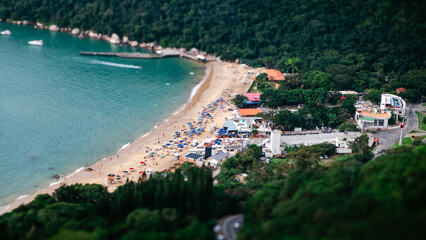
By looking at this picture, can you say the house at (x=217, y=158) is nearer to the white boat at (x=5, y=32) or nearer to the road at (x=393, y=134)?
the road at (x=393, y=134)

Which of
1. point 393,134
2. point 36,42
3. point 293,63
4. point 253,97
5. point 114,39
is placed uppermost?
point 114,39

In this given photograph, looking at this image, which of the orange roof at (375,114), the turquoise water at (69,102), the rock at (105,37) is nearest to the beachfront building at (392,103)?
the orange roof at (375,114)

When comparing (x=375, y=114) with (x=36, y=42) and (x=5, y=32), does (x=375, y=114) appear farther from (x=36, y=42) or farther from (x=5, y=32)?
(x=5, y=32)

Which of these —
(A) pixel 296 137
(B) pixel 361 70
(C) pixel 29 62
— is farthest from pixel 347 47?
(C) pixel 29 62

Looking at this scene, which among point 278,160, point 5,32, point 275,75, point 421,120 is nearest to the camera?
point 278,160

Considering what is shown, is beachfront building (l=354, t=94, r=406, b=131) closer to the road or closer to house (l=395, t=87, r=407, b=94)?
the road

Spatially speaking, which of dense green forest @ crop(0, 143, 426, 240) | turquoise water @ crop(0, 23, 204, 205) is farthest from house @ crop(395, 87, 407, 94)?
turquoise water @ crop(0, 23, 204, 205)

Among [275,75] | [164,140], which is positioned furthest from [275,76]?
[164,140]
